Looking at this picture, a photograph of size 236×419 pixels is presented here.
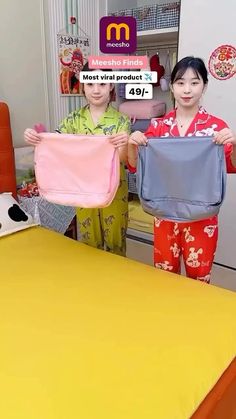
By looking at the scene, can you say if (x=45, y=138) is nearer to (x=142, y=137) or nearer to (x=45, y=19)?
(x=142, y=137)

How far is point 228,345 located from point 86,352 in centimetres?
38

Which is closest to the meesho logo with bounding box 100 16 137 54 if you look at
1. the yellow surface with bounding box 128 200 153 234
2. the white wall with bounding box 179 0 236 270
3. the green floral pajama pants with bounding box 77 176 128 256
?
the green floral pajama pants with bounding box 77 176 128 256

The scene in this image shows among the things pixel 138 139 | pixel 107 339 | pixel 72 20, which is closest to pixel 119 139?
pixel 138 139

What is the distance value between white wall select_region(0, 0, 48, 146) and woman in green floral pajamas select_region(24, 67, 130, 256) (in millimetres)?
733

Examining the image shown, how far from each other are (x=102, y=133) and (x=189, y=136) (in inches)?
15.8

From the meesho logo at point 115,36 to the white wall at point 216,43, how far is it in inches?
24.9

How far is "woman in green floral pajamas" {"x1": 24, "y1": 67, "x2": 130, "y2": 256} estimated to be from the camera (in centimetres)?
143

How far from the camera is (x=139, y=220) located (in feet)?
8.52

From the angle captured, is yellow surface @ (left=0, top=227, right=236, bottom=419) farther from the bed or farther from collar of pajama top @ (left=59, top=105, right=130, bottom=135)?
collar of pajama top @ (left=59, top=105, right=130, bottom=135)

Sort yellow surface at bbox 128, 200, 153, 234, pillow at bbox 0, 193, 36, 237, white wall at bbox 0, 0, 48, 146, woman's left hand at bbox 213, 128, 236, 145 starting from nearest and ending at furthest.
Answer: woman's left hand at bbox 213, 128, 236, 145, pillow at bbox 0, 193, 36, 237, white wall at bbox 0, 0, 48, 146, yellow surface at bbox 128, 200, 153, 234

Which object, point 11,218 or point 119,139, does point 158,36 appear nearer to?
point 119,139

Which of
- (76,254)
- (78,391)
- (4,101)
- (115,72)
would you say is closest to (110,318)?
(78,391)

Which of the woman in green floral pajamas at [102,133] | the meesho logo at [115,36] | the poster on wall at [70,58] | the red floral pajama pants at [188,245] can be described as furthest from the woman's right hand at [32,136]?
the poster on wall at [70,58]

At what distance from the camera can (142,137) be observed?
1.28 metres
